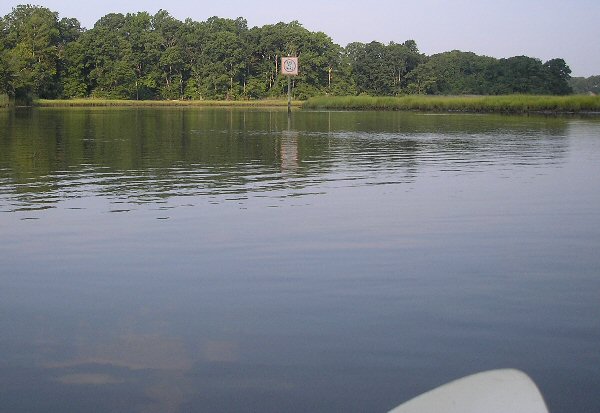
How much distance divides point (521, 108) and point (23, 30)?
5369cm

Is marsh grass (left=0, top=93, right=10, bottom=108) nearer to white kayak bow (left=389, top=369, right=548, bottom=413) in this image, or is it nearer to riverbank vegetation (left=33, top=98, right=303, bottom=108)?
riverbank vegetation (left=33, top=98, right=303, bottom=108)

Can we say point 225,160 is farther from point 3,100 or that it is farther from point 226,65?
point 226,65

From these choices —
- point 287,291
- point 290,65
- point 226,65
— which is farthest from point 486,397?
point 226,65

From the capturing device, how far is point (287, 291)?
21.0 ft

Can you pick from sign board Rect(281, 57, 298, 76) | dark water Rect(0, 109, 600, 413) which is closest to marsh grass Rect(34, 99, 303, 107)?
sign board Rect(281, 57, 298, 76)

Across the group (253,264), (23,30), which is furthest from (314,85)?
(253,264)

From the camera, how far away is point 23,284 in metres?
6.58

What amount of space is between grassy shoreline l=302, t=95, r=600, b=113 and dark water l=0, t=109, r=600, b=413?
44701 mm

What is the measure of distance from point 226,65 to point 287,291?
89.9m

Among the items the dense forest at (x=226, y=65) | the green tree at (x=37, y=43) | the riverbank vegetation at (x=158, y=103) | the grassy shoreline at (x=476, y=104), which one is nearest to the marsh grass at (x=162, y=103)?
the riverbank vegetation at (x=158, y=103)

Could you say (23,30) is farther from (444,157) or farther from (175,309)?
(175,309)

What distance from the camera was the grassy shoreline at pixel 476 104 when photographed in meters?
56.1

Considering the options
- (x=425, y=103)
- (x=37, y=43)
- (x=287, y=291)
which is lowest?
(x=287, y=291)

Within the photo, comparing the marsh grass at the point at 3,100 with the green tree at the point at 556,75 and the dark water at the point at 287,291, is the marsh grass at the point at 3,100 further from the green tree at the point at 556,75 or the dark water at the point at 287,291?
the green tree at the point at 556,75
